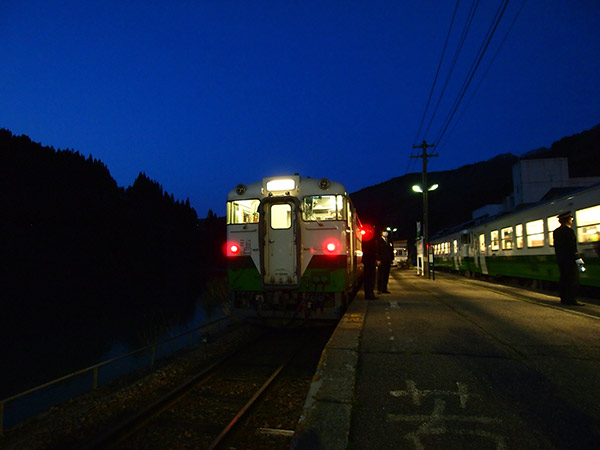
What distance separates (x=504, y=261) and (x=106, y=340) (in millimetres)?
17737

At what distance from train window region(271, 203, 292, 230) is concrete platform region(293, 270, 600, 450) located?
2415 millimetres

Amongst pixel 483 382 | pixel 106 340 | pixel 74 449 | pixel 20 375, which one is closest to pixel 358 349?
pixel 483 382

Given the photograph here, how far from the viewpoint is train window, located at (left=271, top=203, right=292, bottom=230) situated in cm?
862

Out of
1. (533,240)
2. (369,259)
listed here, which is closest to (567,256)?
(369,259)

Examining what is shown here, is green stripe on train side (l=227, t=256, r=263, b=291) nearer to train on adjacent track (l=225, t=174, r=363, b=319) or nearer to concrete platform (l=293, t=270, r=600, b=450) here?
train on adjacent track (l=225, t=174, r=363, b=319)

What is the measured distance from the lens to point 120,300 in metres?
32.2

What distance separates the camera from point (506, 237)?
673 inches

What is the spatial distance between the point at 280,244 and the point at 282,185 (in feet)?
4.34

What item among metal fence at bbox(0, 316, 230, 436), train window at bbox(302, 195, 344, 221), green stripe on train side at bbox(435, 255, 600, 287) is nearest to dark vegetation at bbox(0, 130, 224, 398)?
metal fence at bbox(0, 316, 230, 436)

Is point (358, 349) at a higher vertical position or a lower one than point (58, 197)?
lower

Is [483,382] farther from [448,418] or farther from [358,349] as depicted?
[358,349]

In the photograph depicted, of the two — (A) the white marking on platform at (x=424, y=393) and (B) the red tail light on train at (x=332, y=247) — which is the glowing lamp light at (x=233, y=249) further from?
(A) the white marking on platform at (x=424, y=393)

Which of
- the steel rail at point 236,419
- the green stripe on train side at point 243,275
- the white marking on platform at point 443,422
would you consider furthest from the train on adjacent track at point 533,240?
the green stripe on train side at point 243,275

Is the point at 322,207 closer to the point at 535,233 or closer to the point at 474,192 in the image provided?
the point at 535,233
